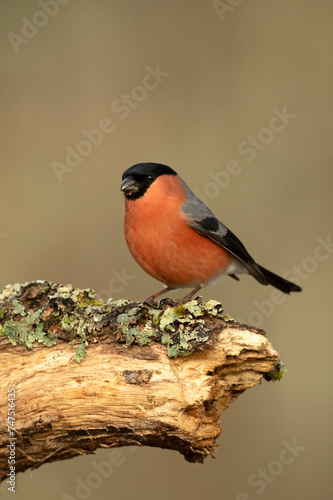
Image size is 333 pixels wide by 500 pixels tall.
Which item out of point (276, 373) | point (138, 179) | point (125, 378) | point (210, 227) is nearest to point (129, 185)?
point (138, 179)

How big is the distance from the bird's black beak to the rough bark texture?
108 centimetres

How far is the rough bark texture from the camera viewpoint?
327cm

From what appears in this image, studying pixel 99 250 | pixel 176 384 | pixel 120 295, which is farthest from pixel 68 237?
pixel 176 384

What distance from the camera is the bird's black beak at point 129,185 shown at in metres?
4.27

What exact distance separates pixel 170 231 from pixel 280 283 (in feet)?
4.77

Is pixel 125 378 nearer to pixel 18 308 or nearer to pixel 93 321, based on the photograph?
pixel 93 321

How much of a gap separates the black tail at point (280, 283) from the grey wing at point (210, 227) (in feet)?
1.66

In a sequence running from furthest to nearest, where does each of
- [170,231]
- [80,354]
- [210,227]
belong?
[210,227], [170,231], [80,354]

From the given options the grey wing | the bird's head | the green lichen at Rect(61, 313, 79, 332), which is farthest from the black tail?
the green lichen at Rect(61, 313, 79, 332)

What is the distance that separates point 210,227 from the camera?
4434 millimetres

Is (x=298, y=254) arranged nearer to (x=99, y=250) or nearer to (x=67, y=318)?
(x=99, y=250)

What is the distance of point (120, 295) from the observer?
19.3ft

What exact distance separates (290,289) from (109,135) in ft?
8.62

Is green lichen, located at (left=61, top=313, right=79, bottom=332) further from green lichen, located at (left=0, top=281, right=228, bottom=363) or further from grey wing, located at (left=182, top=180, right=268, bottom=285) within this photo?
grey wing, located at (left=182, top=180, right=268, bottom=285)
